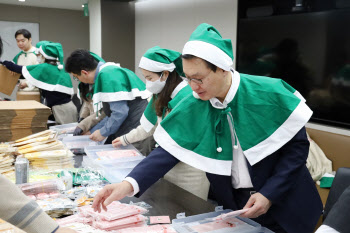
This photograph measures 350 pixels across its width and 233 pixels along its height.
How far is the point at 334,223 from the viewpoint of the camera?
848 millimetres

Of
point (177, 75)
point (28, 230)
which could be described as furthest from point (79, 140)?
point (28, 230)

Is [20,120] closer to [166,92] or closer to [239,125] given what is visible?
[166,92]

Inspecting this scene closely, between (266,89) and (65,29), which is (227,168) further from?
(65,29)

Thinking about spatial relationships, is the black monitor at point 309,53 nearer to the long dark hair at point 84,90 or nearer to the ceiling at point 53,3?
the long dark hair at point 84,90

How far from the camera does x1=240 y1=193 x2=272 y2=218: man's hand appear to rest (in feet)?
4.45

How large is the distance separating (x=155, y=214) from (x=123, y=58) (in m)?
5.91

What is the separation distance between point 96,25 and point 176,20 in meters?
2.17

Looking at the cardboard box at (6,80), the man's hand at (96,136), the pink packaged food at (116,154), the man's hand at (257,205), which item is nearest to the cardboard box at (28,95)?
the cardboard box at (6,80)

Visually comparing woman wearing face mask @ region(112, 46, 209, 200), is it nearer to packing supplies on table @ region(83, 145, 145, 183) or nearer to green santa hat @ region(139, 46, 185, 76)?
green santa hat @ region(139, 46, 185, 76)

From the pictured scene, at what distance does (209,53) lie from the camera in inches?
56.5

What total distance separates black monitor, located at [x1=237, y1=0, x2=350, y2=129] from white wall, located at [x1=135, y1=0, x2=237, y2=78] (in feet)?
1.00

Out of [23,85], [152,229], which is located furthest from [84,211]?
[23,85]

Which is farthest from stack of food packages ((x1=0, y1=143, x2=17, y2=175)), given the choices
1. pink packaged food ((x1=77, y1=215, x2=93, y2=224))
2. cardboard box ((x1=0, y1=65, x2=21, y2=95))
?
cardboard box ((x1=0, y1=65, x2=21, y2=95))

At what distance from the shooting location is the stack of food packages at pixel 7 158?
202 cm
